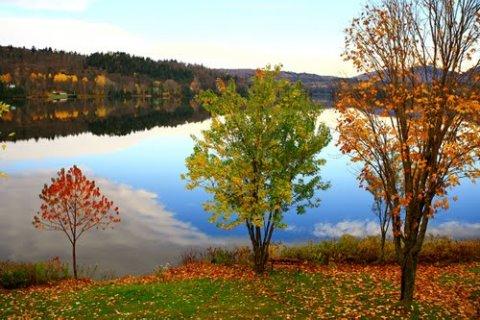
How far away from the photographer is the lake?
43125 millimetres

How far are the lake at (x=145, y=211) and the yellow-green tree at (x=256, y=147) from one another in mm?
9220

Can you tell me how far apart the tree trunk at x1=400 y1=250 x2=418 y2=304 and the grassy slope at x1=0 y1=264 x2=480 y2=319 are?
44 cm

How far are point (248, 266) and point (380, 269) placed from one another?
28.8 ft

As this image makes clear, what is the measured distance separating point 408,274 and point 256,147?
11387 mm

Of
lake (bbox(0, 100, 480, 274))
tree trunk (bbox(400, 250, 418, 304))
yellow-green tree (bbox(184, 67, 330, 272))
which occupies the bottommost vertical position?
lake (bbox(0, 100, 480, 274))

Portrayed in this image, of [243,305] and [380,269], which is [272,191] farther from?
[380,269]

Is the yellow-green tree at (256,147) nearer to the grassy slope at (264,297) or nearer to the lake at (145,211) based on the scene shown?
the grassy slope at (264,297)

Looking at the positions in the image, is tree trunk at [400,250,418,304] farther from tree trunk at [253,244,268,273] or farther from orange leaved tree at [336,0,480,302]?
tree trunk at [253,244,268,273]

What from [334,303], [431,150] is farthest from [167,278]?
[431,150]

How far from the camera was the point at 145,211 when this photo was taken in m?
57.5

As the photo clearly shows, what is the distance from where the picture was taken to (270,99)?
2798 centimetres

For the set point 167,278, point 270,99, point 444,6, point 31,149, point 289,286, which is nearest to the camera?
point 444,6

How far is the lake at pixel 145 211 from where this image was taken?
43.1 meters

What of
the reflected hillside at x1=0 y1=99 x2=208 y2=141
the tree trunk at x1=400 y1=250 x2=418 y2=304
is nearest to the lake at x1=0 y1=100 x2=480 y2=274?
the tree trunk at x1=400 y1=250 x2=418 y2=304
